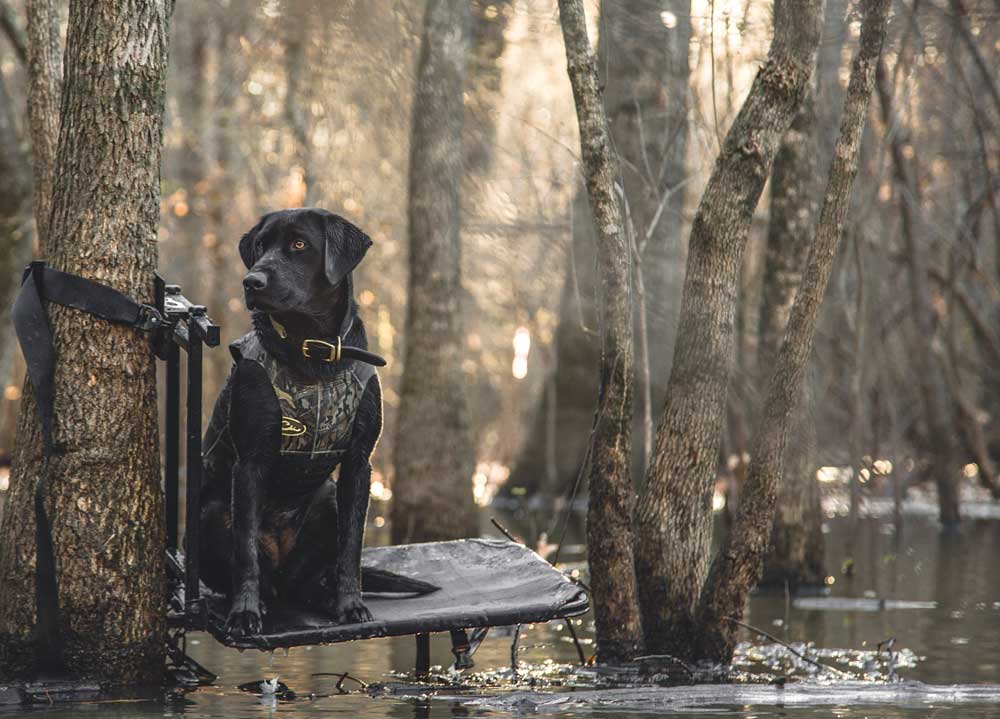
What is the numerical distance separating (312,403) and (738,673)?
289 centimetres

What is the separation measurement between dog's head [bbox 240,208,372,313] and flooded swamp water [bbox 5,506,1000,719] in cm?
176

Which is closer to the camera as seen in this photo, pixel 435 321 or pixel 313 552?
pixel 313 552

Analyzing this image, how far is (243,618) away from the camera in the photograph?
5.69 m

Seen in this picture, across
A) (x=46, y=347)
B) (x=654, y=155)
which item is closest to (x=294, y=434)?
(x=46, y=347)

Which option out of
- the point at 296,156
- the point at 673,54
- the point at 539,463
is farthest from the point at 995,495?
the point at 296,156

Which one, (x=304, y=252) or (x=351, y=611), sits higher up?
(x=304, y=252)

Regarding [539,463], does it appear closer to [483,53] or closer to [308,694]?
[483,53]

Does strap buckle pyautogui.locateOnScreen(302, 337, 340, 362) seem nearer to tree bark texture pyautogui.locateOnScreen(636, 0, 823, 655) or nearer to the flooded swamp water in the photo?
the flooded swamp water

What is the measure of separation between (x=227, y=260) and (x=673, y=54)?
48.9ft

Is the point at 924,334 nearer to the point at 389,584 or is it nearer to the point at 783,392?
the point at 783,392

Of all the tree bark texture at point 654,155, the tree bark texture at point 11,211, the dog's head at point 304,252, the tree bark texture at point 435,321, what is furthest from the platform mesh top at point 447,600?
the tree bark texture at point 11,211

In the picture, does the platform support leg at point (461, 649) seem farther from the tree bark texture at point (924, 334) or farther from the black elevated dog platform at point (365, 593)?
the tree bark texture at point (924, 334)

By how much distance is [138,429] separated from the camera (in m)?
5.93

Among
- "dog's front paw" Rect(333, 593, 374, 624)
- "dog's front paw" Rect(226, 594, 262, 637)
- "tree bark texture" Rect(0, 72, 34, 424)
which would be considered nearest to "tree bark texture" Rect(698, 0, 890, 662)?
"dog's front paw" Rect(333, 593, 374, 624)
